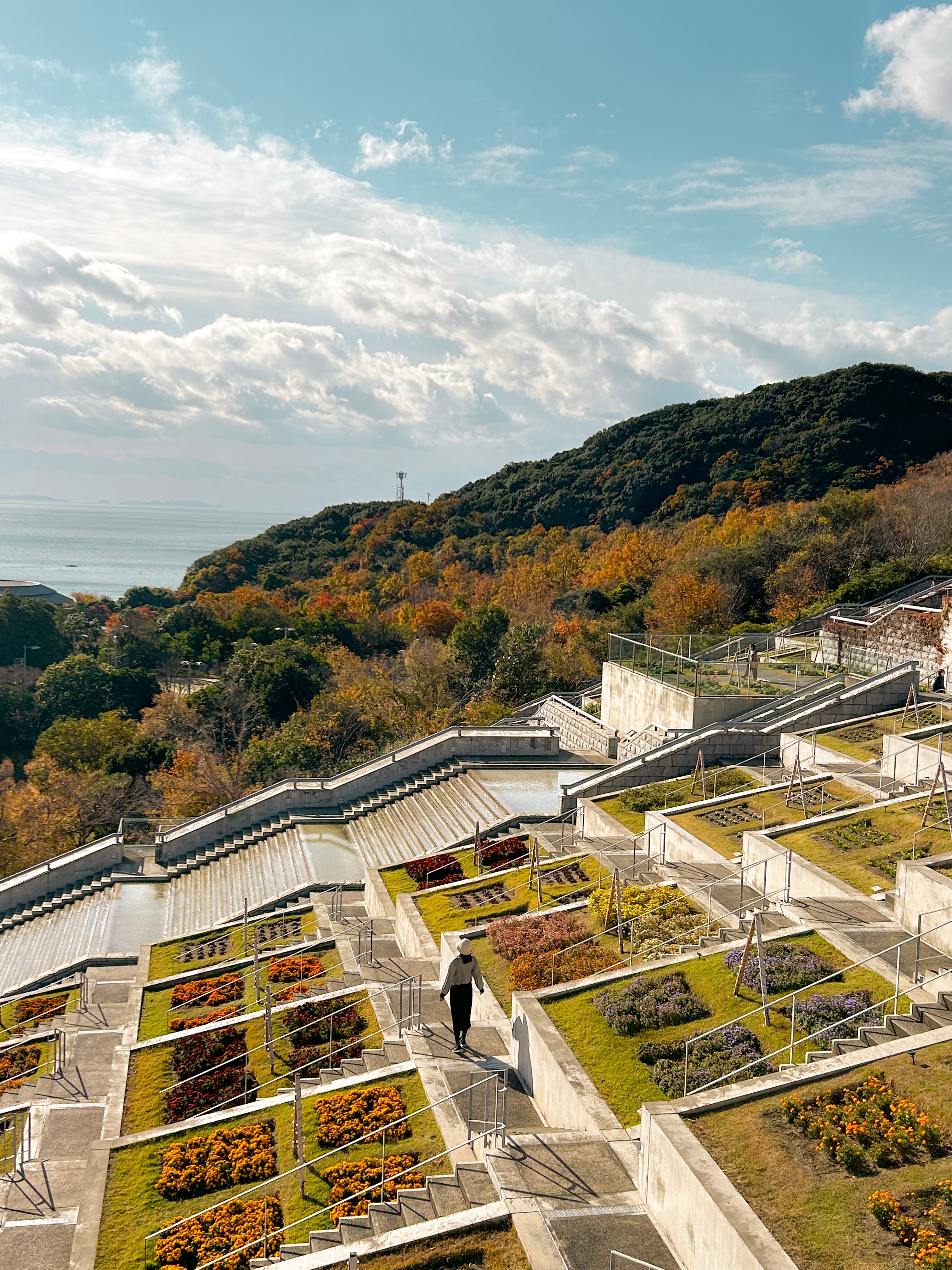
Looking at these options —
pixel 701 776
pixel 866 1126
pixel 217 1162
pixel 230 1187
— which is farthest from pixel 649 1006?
pixel 701 776

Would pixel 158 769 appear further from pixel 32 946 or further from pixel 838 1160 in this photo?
pixel 838 1160

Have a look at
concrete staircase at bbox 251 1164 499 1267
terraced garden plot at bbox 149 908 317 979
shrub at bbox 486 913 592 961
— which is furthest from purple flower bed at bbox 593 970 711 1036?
terraced garden plot at bbox 149 908 317 979

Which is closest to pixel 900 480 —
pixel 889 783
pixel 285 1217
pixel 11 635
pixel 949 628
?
pixel 949 628

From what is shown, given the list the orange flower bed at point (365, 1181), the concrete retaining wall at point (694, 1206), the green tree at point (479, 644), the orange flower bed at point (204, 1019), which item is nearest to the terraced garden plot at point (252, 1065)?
the orange flower bed at point (204, 1019)

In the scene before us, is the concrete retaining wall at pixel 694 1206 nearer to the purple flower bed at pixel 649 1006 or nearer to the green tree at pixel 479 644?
the purple flower bed at pixel 649 1006

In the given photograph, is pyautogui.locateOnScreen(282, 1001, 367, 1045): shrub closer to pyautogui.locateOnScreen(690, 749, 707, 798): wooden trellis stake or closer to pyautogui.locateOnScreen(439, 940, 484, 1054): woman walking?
pyautogui.locateOnScreen(439, 940, 484, 1054): woman walking

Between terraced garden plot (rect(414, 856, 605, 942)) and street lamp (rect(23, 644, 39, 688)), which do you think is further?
street lamp (rect(23, 644, 39, 688))
